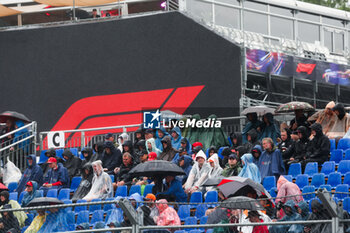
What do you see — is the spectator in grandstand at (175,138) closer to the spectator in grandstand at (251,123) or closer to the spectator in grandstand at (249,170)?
the spectator in grandstand at (251,123)

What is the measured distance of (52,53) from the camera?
85.0 ft

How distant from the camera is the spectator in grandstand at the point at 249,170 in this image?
15.5 m

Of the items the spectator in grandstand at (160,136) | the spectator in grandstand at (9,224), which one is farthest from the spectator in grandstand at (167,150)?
the spectator in grandstand at (9,224)

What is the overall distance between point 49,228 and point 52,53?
617 inches

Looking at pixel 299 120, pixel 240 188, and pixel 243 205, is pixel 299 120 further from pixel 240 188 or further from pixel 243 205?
pixel 243 205

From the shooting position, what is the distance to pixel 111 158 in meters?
18.5

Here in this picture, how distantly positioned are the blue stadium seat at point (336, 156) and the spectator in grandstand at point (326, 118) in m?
1.32

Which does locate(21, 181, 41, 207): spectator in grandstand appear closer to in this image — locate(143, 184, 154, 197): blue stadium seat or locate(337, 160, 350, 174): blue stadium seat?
locate(143, 184, 154, 197): blue stadium seat

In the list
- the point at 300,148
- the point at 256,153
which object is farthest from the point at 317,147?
the point at 256,153

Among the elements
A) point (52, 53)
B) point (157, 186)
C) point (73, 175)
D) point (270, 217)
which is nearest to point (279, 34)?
point (52, 53)

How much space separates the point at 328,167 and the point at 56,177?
6177mm

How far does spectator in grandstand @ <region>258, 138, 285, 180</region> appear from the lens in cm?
1594

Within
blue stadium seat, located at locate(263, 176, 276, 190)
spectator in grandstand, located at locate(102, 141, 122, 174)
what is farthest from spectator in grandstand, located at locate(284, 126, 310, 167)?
spectator in grandstand, located at locate(102, 141, 122, 174)

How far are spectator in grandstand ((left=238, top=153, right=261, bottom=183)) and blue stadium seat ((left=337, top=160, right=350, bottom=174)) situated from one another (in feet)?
4.78
